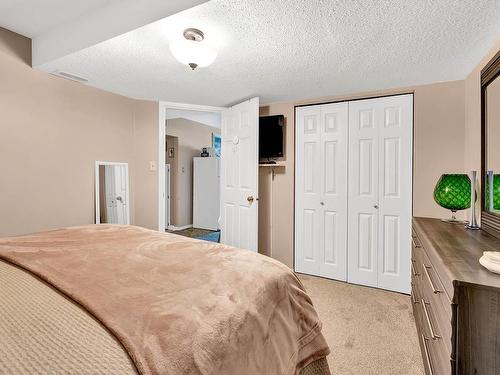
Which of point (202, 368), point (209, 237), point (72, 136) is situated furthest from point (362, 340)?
point (209, 237)

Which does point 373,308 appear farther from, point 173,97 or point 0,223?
point 0,223

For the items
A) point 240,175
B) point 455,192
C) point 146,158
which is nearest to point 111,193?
point 146,158

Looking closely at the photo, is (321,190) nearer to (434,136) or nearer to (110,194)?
(434,136)

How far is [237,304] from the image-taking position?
0.91 meters

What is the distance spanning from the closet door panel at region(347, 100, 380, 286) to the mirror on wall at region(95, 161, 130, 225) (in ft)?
8.44

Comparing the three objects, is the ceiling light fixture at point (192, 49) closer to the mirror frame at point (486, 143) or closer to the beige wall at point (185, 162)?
the mirror frame at point (486, 143)

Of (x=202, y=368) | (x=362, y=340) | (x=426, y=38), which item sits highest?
(x=426, y=38)

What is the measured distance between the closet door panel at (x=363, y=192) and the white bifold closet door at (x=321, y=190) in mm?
75

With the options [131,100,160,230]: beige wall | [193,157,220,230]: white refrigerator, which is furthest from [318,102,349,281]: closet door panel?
[193,157,220,230]: white refrigerator

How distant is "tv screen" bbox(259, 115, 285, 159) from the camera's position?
3268 millimetres

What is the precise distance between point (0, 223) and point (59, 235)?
3.39 feet

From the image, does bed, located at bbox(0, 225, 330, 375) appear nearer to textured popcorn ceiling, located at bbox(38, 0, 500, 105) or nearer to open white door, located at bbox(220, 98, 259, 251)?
textured popcorn ceiling, located at bbox(38, 0, 500, 105)

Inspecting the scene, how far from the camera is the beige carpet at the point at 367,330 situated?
Result: 1.65 meters

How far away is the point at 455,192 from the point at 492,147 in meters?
0.36
